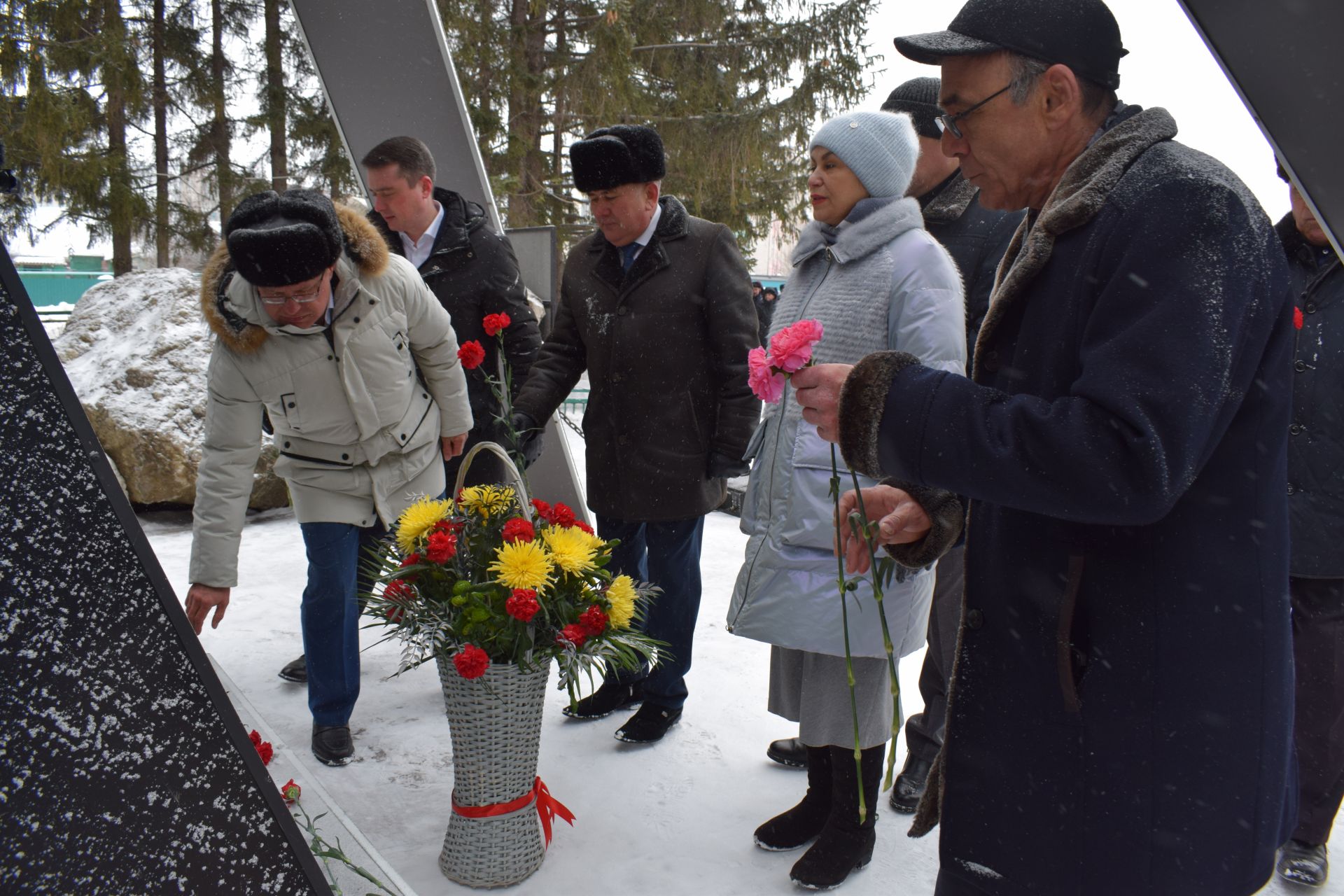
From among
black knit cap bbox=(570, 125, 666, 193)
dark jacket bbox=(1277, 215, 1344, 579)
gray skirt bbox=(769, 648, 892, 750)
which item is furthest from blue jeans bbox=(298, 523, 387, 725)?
dark jacket bbox=(1277, 215, 1344, 579)

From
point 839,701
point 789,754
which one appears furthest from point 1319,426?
point 789,754

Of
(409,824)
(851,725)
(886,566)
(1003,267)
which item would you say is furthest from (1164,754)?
(409,824)

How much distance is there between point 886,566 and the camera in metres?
1.67

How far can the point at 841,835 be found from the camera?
263 centimetres

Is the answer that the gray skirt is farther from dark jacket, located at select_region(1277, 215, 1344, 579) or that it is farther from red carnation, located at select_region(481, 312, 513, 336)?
red carnation, located at select_region(481, 312, 513, 336)

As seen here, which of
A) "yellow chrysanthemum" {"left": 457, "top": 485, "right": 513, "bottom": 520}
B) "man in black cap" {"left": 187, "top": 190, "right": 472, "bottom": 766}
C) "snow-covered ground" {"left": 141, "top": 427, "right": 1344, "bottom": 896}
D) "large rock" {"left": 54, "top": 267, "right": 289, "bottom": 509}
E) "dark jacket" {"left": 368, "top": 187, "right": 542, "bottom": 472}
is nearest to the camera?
"yellow chrysanthemum" {"left": 457, "top": 485, "right": 513, "bottom": 520}

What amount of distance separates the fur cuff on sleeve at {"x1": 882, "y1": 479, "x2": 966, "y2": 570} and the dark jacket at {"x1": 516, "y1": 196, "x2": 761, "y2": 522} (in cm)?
172

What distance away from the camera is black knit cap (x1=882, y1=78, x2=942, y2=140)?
311 cm

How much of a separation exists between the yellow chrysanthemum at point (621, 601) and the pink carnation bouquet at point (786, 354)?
117 cm

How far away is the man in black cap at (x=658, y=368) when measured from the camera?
130 inches

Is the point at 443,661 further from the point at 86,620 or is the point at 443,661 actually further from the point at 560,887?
the point at 86,620

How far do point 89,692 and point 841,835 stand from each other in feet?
6.92

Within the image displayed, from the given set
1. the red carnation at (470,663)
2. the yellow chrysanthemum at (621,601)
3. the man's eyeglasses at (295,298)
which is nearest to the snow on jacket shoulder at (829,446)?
the yellow chrysanthemum at (621,601)

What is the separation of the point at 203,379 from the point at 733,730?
442 cm
